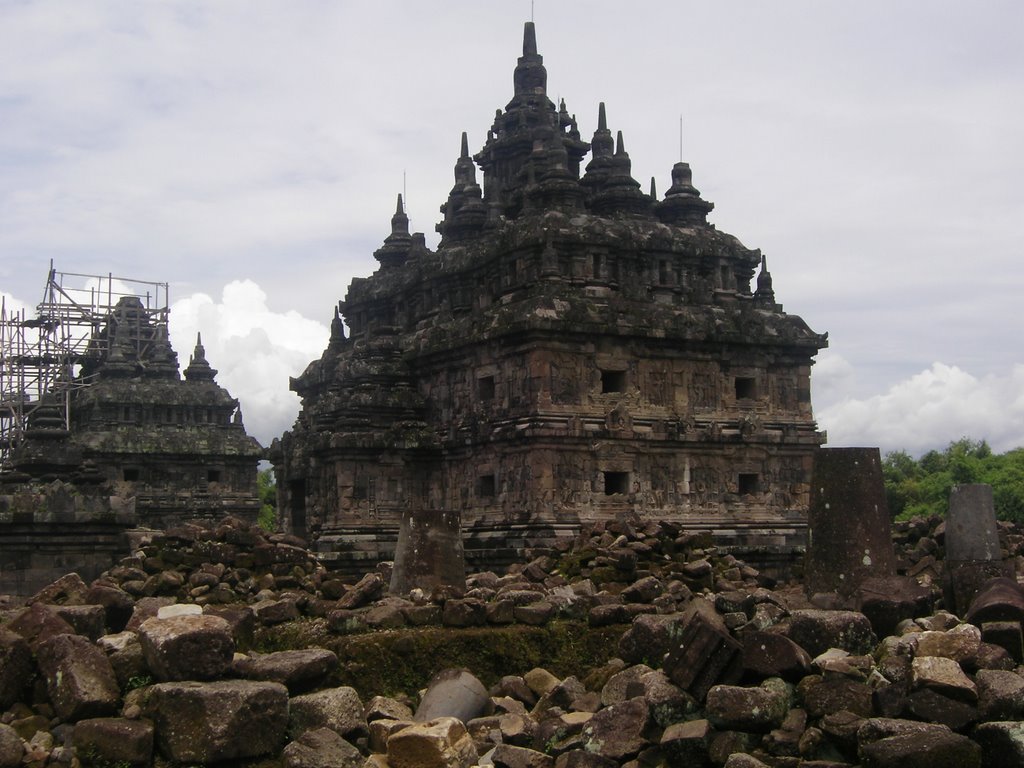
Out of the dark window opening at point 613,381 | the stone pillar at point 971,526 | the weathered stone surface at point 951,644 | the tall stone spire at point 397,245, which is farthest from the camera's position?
the tall stone spire at point 397,245

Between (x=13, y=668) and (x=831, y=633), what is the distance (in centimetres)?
702

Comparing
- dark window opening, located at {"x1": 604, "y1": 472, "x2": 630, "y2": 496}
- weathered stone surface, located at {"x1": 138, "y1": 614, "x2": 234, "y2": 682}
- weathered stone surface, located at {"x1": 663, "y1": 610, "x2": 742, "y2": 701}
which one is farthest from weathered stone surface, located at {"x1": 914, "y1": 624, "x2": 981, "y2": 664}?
dark window opening, located at {"x1": 604, "y1": 472, "x2": 630, "y2": 496}

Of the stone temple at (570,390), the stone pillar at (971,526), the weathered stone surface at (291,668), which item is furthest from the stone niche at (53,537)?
the stone pillar at (971,526)

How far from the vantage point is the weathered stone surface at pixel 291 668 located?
11688 mm

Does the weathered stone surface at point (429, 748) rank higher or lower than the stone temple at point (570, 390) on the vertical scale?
lower

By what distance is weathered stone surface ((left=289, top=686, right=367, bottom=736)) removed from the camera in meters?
11.2

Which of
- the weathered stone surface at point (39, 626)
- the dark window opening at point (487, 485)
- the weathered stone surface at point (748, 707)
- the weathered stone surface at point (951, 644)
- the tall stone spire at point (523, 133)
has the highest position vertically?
the tall stone spire at point (523, 133)

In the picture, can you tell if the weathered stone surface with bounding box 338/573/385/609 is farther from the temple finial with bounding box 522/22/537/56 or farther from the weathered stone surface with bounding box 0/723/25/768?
the temple finial with bounding box 522/22/537/56

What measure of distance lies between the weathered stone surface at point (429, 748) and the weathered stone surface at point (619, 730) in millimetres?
1027

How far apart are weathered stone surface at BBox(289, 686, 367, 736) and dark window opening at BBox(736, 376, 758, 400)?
1813 cm

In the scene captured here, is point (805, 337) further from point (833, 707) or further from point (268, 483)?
point (268, 483)

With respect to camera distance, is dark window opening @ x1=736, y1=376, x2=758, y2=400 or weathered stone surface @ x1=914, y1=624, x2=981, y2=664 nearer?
weathered stone surface @ x1=914, y1=624, x2=981, y2=664

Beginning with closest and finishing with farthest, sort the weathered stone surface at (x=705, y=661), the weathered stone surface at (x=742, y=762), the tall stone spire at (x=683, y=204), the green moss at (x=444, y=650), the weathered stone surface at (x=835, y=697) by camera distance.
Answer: the weathered stone surface at (x=742, y=762)
the weathered stone surface at (x=835, y=697)
the weathered stone surface at (x=705, y=661)
the green moss at (x=444, y=650)
the tall stone spire at (x=683, y=204)

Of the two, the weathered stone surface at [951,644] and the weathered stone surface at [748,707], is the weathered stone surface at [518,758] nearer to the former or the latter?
the weathered stone surface at [748,707]
